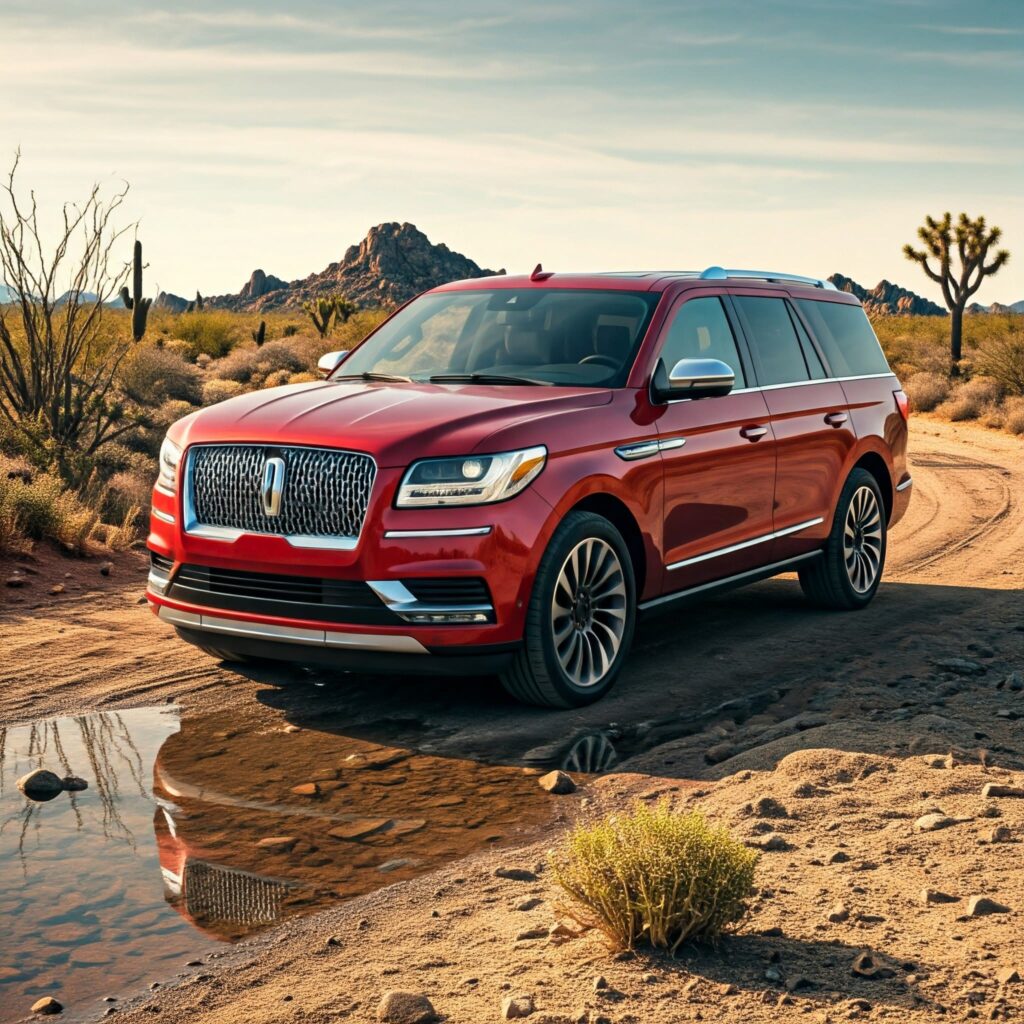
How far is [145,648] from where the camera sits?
8281 millimetres

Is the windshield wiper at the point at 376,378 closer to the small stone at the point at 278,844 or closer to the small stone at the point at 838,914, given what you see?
the small stone at the point at 278,844

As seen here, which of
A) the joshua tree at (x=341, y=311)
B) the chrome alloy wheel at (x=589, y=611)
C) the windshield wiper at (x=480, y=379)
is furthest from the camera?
the joshua tree at (x=341, y=311)

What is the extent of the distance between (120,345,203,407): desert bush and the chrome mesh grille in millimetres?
19056

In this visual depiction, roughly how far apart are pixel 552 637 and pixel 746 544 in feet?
6.75

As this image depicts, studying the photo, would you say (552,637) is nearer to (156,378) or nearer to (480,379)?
(480,379)

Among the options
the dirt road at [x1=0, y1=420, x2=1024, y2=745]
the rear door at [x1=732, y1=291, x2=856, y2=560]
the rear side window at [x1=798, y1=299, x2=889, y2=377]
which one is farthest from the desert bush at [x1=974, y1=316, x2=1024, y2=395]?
the rear door at [x1=732, y1=291, x2=856, y2=560]

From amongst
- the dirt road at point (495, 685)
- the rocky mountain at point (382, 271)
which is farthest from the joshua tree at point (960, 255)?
the rocky mountain at point (382, 271)

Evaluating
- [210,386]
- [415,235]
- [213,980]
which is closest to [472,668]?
[213,980]

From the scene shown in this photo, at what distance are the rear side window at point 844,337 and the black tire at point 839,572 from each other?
757 mm

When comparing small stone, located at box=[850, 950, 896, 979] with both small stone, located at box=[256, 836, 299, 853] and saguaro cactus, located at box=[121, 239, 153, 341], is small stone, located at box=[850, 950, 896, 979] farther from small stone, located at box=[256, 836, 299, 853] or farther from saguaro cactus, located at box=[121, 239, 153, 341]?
saguaro cactus, located at box=[121, 239, 153, 341]

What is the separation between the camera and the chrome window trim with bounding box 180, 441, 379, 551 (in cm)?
637

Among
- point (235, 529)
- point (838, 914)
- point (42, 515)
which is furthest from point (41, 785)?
point (42, 515)

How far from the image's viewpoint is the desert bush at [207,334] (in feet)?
138

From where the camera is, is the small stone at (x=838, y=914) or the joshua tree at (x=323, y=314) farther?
the joshua tree at (x=323, y=314)
